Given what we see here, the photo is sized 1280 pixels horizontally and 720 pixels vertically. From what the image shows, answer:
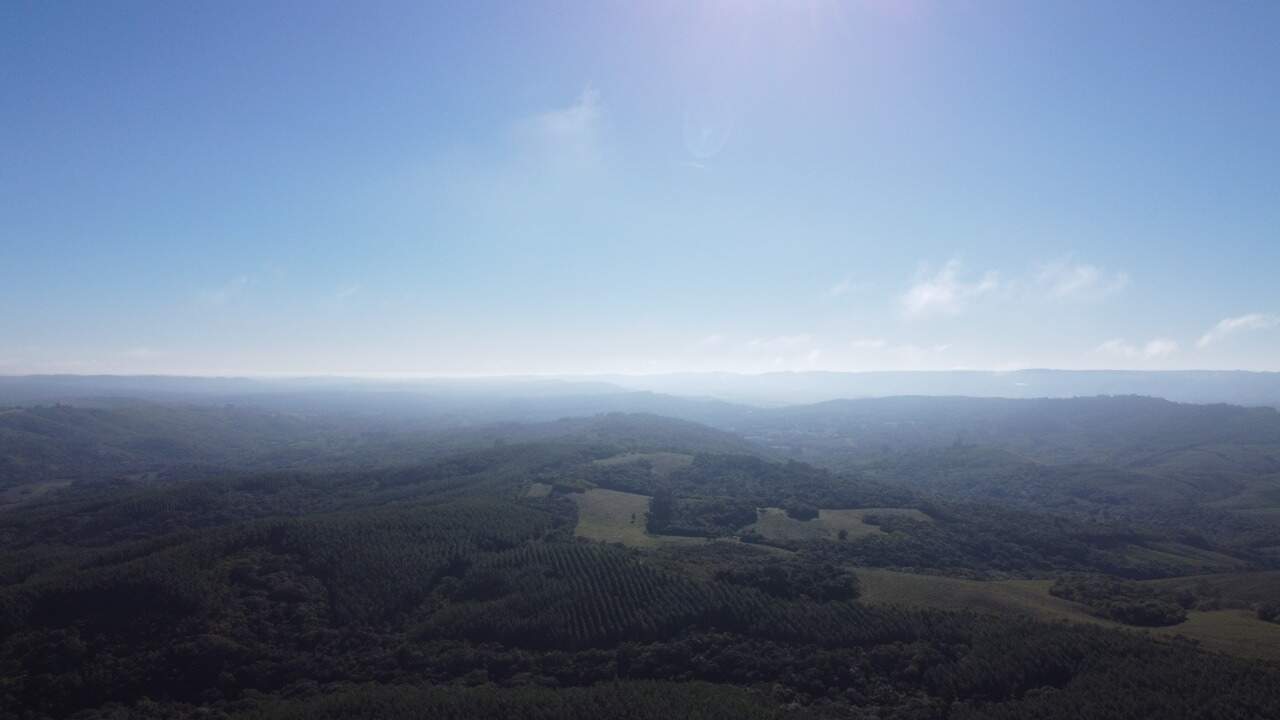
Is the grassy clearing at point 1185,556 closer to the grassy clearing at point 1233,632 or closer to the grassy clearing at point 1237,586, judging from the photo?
the grassy clearing at point 1237,586

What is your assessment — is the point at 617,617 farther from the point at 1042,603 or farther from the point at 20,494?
the point at 20,494

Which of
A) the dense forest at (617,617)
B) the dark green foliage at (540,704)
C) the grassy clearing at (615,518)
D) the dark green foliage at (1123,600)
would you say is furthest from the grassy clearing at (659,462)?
the dark green foliage at (540,704)

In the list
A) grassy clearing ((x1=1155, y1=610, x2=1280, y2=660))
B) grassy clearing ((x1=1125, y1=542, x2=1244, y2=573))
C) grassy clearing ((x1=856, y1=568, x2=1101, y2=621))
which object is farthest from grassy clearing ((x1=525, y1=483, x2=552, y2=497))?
grassy clearing ((x1=1125, y1=542, x2=1244, y2=573))

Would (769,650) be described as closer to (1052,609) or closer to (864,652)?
(864,652)

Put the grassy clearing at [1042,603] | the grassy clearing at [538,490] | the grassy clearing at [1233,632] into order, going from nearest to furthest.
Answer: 1. the grassy clearing at [1233,632]
2. the grassy clearing at [1042,603]
3. the grassy clearing at [538,490]

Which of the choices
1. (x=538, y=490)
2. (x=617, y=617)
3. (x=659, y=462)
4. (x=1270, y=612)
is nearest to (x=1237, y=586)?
(x=1270, y=612)

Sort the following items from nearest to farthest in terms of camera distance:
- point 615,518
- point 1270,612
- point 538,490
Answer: point 1270,612 < point 615,518 < point 538,490

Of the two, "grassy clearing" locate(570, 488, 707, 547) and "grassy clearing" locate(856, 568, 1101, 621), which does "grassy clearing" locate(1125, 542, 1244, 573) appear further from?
"grassy clearing" locate(570, 488, 707, 547)
